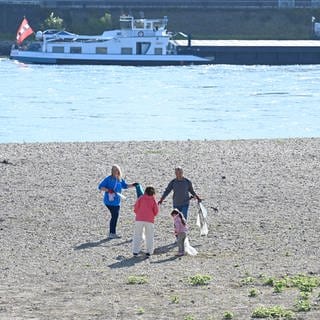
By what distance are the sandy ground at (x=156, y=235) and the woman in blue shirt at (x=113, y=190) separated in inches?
9.9

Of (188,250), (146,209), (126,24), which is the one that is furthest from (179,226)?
(126,24)

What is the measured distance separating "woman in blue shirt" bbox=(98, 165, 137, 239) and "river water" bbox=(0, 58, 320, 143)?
16.3 meters

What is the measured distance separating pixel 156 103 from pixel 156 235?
29.3 meters

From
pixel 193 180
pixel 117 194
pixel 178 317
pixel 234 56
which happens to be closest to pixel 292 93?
pixel 234 56

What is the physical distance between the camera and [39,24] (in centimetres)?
7900

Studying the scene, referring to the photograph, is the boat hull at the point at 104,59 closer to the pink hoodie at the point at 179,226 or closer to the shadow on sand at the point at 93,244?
the shadow on sand at the point at 93,244

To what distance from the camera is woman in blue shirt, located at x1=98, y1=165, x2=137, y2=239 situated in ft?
51.1

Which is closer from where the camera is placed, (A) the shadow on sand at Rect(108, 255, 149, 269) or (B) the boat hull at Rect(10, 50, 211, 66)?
(A) the shadow on sand at Rect(108, 255, 149, 269)

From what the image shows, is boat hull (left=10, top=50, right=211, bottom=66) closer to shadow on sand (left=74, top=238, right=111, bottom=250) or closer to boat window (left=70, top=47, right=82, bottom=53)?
boat window (left=70, top=47, right=82, bottom=53)

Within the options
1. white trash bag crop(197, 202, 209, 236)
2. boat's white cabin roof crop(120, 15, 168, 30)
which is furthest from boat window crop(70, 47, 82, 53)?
white trash bag crop(197, 202, 209, 236)

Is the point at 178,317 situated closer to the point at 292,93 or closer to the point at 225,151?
the point at 225,151

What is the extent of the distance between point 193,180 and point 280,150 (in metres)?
5.63

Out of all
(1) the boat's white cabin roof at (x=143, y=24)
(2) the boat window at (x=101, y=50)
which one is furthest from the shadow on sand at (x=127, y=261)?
(2) the boat window at (x=101, y=50)

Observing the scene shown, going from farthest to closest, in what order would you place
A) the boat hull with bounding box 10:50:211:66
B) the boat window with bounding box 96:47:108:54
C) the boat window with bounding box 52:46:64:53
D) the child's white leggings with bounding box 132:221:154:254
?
the boat window with bounding box 96:47:108:54 → the boat window with bounding box 52:46:64:53 → the boat hull with bounding box 10:50:211:66 → the child's white leggings with bounding box 132:221:154:254
